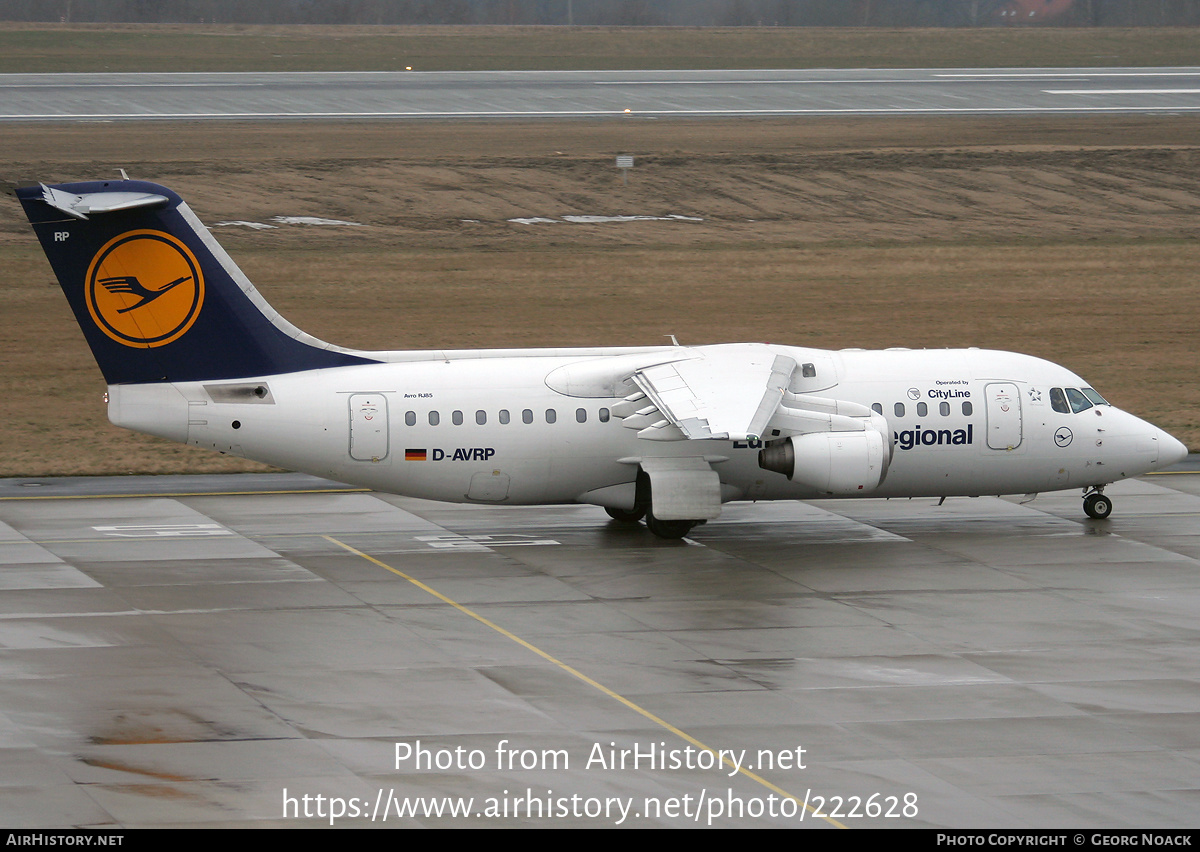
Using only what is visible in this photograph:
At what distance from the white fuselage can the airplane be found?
4 cm

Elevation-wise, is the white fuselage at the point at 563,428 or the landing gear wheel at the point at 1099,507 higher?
the white fuselage at the point at 563,428

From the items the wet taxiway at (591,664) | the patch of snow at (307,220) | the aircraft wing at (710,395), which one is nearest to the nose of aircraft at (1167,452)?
the wet taxiway at (591,664)

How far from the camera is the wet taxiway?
18547 millimetres

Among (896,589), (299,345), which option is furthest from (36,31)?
(896,589)

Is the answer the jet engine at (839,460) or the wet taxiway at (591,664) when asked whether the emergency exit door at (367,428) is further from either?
the jet engine at (839,460)

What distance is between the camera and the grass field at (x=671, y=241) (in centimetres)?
5234

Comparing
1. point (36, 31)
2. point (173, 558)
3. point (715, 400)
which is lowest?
point (173, 558)

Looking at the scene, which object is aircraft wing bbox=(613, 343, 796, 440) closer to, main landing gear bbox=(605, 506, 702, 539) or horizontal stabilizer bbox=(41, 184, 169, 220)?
main landing gear bbox=(605, 506, 702, 539)

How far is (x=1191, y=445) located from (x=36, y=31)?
4130 inches

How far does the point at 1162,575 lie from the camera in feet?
96.1

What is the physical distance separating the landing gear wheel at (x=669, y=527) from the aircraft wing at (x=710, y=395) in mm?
1776

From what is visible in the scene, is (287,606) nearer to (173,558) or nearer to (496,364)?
(173,558)

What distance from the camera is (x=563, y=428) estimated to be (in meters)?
31.3

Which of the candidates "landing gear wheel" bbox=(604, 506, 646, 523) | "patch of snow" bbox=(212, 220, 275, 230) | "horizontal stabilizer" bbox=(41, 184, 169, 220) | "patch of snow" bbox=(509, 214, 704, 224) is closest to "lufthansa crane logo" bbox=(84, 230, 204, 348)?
"horizontal stabilizer" bbox=(41, 184, 169, 220)
